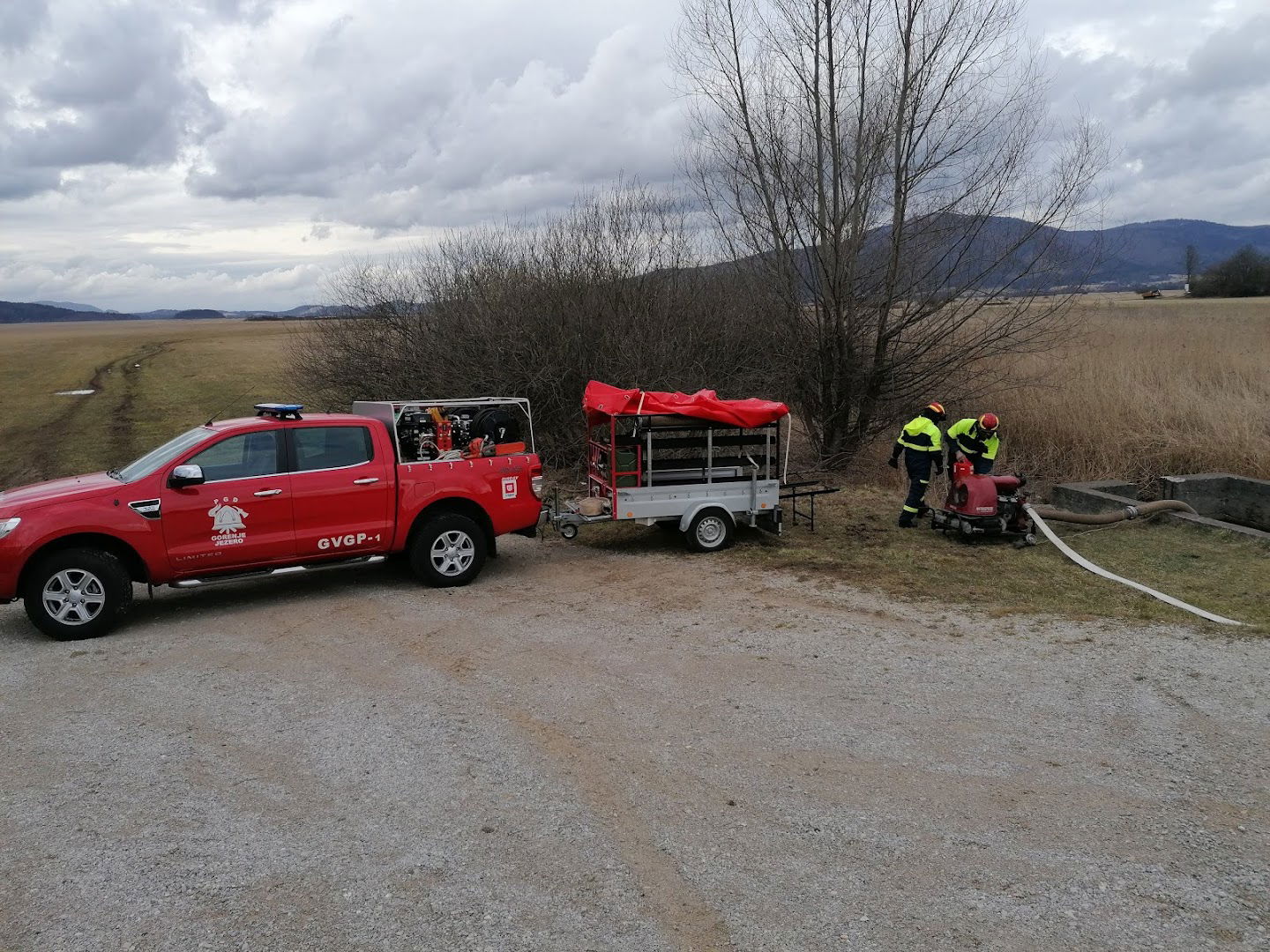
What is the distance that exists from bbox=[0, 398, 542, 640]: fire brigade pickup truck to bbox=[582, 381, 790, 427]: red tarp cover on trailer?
119cm

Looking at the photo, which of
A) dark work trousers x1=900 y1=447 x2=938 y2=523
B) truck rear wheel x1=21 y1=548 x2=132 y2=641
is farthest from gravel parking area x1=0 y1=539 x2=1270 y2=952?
dark work trousers x1=900 y1=447 x2=938 y2=523

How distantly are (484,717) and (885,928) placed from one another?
294 centimetres

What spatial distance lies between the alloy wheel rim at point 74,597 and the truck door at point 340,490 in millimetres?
1640

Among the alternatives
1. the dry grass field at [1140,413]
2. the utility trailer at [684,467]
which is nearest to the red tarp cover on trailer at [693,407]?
the utility trailer at [684,467]

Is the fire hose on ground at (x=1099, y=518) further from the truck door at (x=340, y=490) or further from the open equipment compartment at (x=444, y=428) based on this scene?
the truck door at (x=340, y=490)

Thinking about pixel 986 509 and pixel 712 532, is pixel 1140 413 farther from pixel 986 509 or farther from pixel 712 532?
pixel 712 532

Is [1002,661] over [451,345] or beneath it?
beneath

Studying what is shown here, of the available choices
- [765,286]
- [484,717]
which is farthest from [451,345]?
[484,717]

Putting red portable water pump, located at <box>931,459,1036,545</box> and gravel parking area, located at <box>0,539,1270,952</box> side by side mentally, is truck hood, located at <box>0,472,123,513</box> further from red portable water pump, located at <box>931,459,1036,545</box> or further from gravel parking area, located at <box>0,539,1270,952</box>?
red portable water pump, located at <box>931,459,1036,545</box>

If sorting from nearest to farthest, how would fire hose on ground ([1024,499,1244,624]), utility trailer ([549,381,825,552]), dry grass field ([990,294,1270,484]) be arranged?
fire hose on ground ([1024,499,1244,624]) → utility trailer ([549,381,825,552]) → dry grass field ([990,294,1270,484])

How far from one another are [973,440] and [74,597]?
986cm

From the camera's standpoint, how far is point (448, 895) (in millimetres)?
4062

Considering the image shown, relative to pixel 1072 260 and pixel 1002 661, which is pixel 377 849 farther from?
pixel 1072 260

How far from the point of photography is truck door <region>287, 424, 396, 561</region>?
338 inches
